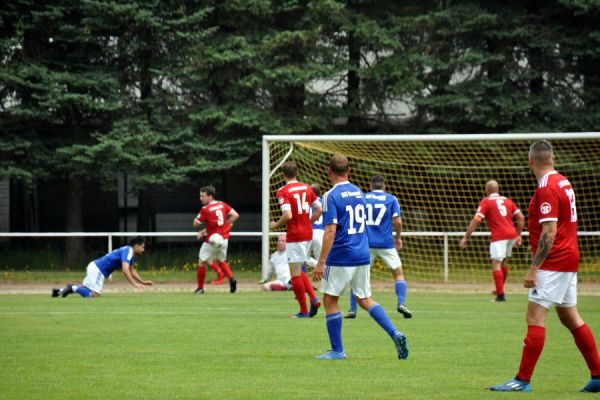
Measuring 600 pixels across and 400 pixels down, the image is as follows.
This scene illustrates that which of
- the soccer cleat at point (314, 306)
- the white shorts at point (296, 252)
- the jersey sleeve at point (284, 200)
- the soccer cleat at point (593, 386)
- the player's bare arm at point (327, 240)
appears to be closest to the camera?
the soccer cleat at point (593, 386)

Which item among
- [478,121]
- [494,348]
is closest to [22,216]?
[478,121]

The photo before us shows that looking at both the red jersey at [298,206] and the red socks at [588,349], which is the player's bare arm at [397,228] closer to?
the red jersey at [298,206]

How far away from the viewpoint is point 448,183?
26531mm

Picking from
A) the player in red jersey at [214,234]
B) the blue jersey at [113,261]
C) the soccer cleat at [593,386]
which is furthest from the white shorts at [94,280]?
the soccer cleat at [593,386]

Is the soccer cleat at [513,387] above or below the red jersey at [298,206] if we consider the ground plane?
below

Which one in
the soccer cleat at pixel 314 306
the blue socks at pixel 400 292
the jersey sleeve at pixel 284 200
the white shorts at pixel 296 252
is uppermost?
the jersey sleeve at pixel 284 200

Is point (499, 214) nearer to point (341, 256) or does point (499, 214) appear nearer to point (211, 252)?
point (211, 252)

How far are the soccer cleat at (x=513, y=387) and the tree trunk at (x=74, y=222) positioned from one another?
2066 centimetres

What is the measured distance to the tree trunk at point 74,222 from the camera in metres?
27.9

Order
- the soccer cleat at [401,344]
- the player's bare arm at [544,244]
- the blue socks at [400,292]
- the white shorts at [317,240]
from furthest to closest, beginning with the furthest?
1. the white shorts at [317,240]
2. the blue socks at [400,292]
3. the soccer cleat at [401,344]
4. the player's bare arm at [544,244]

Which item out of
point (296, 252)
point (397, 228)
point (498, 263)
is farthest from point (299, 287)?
point (498, 263)

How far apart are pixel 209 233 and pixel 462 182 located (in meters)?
8.41

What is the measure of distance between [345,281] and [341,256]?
0.25m

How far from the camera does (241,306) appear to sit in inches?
699
